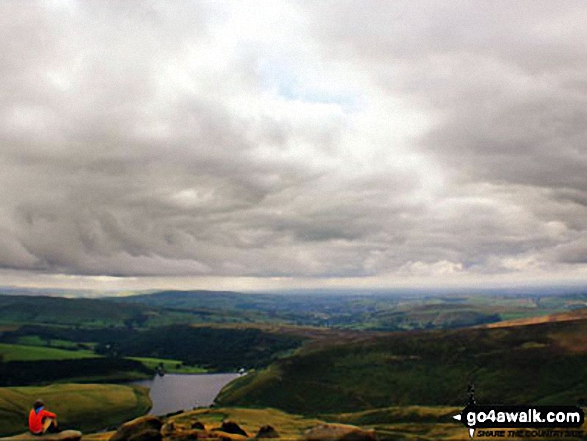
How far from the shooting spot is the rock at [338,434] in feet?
198

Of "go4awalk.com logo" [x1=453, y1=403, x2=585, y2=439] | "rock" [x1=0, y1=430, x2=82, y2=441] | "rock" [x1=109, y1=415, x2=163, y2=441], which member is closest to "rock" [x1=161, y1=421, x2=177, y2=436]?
"rock" [x1=109, y1=415, x2=163, y2=441]

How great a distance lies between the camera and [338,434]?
199 ft

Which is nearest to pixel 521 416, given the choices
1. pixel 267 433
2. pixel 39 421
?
pixel 267 433

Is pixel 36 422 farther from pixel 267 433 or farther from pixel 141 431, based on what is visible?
pixel 267 433

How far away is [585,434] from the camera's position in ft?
358

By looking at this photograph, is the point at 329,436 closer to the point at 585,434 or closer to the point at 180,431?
the point at 180,431

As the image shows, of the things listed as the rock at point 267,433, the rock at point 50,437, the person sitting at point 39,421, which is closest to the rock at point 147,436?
the rock at point 50,437

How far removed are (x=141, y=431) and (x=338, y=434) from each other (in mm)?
29747

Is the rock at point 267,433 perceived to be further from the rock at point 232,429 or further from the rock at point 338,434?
the rock at point 338,434

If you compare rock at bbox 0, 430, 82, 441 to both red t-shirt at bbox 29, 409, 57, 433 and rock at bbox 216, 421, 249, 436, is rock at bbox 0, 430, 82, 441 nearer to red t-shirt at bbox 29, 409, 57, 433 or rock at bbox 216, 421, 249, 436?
red t-shirt at bbox 29, 409, 57, 433

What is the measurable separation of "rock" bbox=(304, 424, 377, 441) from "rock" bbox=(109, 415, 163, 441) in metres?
22.9

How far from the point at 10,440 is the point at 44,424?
468 cm

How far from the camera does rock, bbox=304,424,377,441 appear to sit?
60312 mm

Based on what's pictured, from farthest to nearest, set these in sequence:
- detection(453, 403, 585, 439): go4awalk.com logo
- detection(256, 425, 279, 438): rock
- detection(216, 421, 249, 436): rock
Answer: detection(216, 421, 249, 436): rock
detection(256, 425, 279, 438): rock
detection(453, 403, 585, 439): go4awalk.com logo
